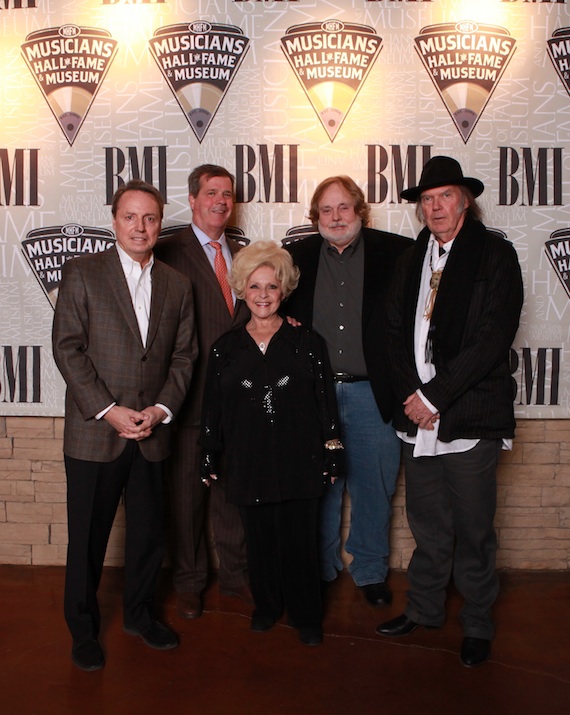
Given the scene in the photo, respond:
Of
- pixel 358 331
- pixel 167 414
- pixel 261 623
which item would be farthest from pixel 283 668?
pixel 358 331

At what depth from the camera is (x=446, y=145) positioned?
3.45 metres

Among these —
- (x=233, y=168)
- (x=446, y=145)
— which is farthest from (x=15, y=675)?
(x=446, y=145)

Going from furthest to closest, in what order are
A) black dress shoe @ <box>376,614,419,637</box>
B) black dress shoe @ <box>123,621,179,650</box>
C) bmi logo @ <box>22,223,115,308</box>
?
bmi logo @ <box>22,223,115,308</box>, black dress shoe @ <box>376,614,419,637</box>, black dress shoe @ <box>123,621,179,650</box>

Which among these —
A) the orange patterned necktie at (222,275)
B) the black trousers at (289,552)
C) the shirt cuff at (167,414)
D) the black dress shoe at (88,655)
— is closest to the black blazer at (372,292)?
the orange patterned necktie at (222,275)

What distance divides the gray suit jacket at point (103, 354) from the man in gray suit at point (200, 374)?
40 cm

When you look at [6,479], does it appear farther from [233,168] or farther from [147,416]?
[233,168]

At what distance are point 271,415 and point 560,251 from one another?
5.44ft

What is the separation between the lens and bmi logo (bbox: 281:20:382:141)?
11.2ft

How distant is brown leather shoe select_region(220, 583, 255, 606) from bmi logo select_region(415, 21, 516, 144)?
2297 millimetres

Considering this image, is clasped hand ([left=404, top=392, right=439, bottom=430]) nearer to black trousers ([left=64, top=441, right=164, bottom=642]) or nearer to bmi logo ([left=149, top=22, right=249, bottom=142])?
black trousers ([left=64, top=441, right=164, bottom=642])

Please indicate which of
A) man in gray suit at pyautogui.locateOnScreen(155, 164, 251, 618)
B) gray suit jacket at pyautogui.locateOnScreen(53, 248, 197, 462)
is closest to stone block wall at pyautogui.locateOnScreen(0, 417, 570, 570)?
man in gray suit at pyautogui.locateOnScreen(155, 164, 251, 618)

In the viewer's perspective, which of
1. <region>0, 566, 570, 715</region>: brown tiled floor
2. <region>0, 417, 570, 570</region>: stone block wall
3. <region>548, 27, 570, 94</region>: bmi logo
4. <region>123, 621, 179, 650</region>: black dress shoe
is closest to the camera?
<region>0, 566, 570, 715</region>: brown tiled floor

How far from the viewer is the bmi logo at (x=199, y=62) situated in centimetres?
341

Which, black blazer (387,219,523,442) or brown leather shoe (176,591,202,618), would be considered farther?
brown leather shoe (176,591,202,618)
